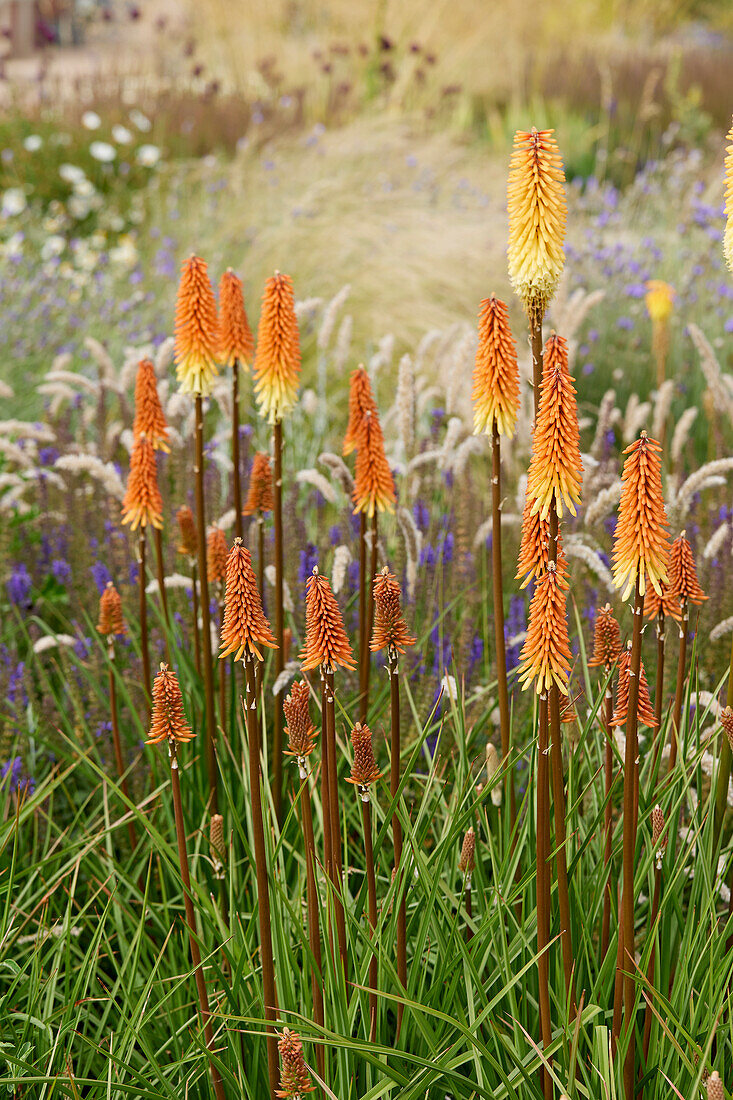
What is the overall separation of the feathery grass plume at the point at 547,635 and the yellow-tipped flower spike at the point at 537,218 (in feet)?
1.87

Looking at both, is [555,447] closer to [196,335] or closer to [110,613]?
[196,335]

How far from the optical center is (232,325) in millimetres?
2896

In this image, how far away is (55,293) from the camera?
8258 mm

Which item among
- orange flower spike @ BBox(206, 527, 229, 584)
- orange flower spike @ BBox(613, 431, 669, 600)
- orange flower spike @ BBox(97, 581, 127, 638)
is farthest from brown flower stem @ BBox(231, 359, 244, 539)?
orange flower spike @ BBox(613, 431, 669, 600)

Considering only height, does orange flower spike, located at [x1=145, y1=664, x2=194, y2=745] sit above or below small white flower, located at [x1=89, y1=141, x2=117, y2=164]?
below

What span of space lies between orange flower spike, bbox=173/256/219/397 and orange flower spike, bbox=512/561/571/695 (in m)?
1.30

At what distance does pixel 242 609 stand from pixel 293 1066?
2.53 feet

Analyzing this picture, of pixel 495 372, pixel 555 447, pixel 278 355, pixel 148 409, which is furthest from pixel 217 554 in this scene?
pixel 555 447

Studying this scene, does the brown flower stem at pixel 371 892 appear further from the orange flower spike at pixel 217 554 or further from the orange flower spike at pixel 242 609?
the orange flower spike at pixel 217 554

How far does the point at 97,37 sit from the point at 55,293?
23575 millimetres

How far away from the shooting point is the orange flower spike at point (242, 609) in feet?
5.97

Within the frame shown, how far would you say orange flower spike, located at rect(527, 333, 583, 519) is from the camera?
1.83m

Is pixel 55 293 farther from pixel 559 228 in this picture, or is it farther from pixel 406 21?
pixel 406 21

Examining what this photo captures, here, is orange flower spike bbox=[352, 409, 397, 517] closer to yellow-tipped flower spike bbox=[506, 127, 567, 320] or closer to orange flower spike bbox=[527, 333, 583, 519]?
yellow-tipped flower spike bbox=[506, 127, 567, 320]
